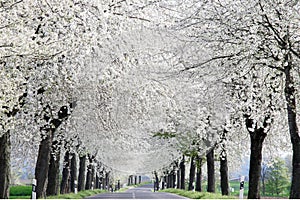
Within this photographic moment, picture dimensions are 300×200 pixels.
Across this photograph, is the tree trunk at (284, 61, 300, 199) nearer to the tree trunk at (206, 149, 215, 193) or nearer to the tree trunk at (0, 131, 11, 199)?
the tree trunk at (0, 131, 11, 199)

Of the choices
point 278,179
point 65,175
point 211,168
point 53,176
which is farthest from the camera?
point 278,179

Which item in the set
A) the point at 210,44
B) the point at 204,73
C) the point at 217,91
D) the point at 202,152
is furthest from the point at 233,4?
the point at 202,152

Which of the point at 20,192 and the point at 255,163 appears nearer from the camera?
the point at 255,163

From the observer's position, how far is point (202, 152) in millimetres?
29453

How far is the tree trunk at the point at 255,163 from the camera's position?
1866 cm

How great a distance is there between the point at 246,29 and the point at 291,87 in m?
1.93

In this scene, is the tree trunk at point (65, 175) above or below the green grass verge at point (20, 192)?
above

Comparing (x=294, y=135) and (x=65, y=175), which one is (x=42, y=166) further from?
(x=65, y=175)

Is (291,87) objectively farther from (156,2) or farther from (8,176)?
(8,176)

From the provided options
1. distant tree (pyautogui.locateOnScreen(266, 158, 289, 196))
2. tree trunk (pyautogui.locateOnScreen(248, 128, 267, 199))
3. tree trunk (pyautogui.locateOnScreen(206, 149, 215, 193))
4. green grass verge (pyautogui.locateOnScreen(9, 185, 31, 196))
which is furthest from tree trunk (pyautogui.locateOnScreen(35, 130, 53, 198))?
distant tree (pyautogui.locateOnScreen(266, 158, 289, 196))

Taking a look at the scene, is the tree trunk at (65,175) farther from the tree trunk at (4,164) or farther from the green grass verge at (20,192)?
the tree trunk at (4,164)

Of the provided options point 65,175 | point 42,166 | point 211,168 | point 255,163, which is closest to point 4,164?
point 42,166

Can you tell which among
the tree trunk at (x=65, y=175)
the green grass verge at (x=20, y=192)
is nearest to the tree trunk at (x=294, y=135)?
the tree trunk at (x=65, y=175)

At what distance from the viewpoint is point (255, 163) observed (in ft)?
61.4
